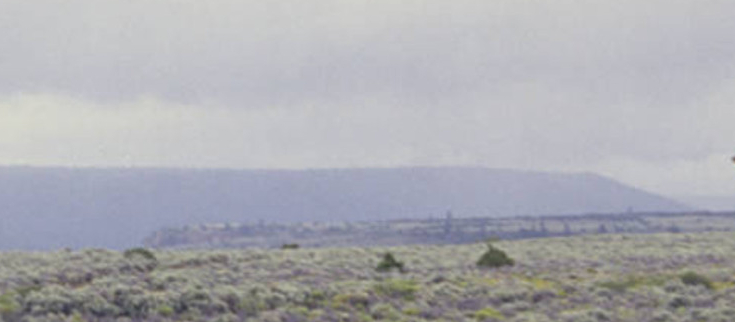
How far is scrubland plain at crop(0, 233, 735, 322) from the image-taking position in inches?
1374

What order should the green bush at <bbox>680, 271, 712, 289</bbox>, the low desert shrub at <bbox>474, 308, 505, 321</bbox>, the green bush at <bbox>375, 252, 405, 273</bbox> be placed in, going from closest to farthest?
the low desert shrub at <bbox>474, 308, 505, 321</bbox>
the green bush at <bbox>680, 271, 712, 289</bbox>
the green bush at <bbox>375, 252, 405, 273</bbox>

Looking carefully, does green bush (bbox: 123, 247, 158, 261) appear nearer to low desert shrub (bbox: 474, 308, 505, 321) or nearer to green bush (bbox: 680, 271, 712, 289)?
low desert shrub (bbox: 474, 308, 505, 321)

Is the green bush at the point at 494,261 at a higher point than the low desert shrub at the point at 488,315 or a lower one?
higher

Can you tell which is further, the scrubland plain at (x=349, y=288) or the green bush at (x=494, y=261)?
the green bush at (x=494, y=261)

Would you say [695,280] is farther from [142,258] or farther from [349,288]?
[142,258]

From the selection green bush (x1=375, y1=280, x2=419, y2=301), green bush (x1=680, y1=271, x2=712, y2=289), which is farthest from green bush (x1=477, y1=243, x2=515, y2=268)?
green bush (x1=375, y1=280, x2=419, y2=301)

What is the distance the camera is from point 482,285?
41281 mm

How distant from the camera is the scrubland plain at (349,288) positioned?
3491 centimetres

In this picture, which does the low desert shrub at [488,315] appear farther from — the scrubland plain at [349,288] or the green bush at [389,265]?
the green bush at [389,265]

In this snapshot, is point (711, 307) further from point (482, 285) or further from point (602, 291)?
point (482, 285)

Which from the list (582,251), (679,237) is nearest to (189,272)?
(582,251)

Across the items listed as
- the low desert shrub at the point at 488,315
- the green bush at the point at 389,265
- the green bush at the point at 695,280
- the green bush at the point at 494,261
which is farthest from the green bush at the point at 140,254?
the green bush at the point at 695,280

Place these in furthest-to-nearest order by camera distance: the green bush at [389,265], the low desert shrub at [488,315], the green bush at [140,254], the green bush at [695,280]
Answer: the green bush at [140,254] → the green bush at [389,265] → the green bush at [695,280] → the low desert shrub at [488,315]

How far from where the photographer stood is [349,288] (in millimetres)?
39281
